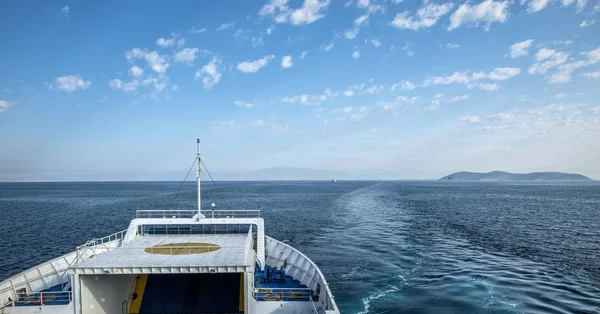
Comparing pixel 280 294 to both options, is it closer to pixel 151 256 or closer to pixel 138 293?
pixel 151 256

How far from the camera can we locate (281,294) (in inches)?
635


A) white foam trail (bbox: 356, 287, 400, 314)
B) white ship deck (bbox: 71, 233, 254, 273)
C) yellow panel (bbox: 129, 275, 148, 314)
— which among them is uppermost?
white ship deck (bbox: 71, 233, 254, 273)

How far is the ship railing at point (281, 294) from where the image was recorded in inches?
632

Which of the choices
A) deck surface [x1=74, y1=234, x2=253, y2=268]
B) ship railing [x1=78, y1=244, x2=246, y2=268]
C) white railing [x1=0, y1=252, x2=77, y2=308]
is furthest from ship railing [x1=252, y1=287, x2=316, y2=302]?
A: white railing [x1=0, y1=252, x2=77, y2=308]

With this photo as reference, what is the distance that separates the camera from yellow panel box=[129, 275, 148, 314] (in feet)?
55.3

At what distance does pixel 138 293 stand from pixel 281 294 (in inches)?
304

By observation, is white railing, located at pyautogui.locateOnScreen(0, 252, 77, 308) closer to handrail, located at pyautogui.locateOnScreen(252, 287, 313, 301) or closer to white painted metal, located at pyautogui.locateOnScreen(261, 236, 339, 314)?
handrail, located at pyautogui.locateOnScreen(252, 287, 313, 301)

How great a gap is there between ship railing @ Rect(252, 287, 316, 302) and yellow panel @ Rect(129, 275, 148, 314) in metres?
6.00

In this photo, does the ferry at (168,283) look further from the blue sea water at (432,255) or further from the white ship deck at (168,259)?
the blue sea water at (432,255)

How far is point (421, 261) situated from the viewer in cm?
3303

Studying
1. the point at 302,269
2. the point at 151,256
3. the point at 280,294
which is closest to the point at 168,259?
the point at 151,256

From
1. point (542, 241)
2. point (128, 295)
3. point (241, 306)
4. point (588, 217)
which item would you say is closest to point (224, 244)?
point (241, 306)

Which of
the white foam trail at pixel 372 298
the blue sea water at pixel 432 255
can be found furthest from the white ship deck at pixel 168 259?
the blue sea water at pixel 432 255

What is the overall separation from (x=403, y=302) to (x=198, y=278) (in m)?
13.8
